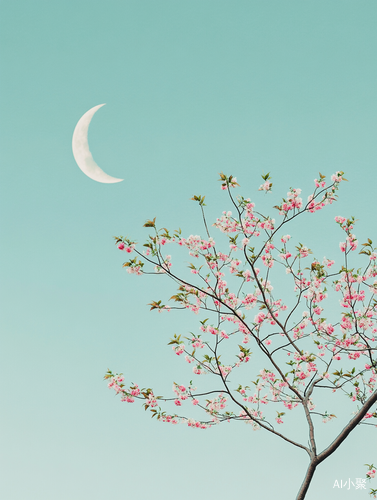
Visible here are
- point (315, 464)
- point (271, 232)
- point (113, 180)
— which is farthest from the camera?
point (113, 180)

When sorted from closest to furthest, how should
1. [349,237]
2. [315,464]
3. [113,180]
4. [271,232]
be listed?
[315,464] → [349,237] → [271,232] → [113,180]

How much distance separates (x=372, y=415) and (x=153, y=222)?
5359 millimetres

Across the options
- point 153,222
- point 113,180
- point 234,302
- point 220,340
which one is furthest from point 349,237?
point 113,180

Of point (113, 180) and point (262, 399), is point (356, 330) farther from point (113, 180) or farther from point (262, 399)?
point (113, 180)

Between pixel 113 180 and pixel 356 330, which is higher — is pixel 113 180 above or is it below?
above

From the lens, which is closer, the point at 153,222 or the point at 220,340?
the point at 153,222

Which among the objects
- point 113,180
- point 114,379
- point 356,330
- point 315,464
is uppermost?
point 113,180

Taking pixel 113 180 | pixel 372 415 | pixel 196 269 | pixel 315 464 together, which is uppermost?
pixel 113 180

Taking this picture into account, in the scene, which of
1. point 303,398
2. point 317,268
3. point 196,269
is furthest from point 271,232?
point 303,398

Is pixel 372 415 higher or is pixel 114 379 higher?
pixel 372 415

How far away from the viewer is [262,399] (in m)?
7.86

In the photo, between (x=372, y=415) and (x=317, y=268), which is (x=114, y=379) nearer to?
(x=317, y=268)

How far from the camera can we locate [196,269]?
7281 mm

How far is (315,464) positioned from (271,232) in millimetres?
3872
